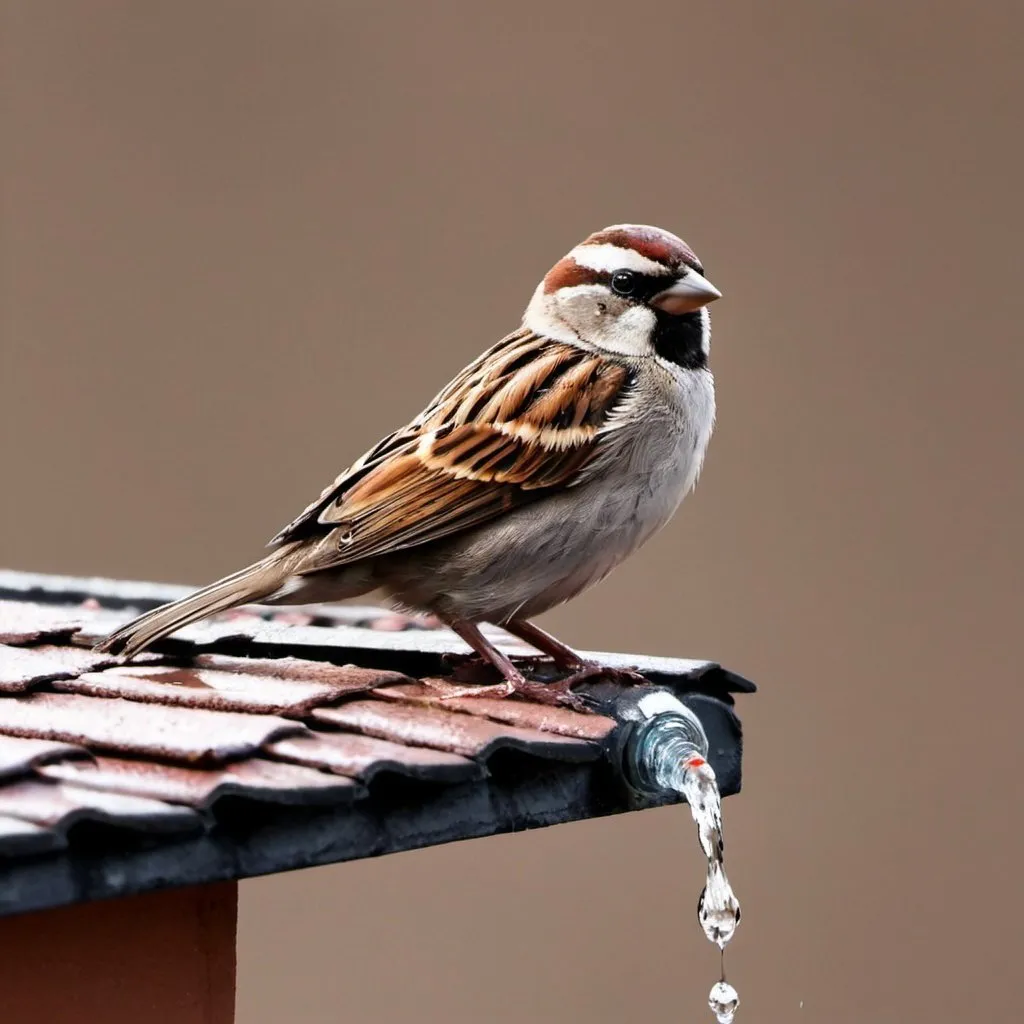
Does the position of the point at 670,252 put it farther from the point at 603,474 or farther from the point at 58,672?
the point at 58,672

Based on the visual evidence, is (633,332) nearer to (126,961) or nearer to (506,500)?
(506,500)

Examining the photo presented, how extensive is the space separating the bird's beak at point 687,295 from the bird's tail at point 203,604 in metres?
0.52

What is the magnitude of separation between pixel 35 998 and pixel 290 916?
2.98 metres

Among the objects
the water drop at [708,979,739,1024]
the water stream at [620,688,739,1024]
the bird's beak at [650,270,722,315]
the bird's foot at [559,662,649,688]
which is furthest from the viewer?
the bird's beak at [650,270,722,315]

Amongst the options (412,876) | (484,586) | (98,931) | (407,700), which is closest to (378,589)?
(484,586)

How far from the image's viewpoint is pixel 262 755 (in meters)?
1.28

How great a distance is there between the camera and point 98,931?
1.33 metres

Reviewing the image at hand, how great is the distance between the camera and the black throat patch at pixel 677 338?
2074 mm

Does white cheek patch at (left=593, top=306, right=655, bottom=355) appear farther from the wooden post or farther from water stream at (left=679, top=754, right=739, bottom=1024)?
the wooden post

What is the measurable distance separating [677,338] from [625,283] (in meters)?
0.09

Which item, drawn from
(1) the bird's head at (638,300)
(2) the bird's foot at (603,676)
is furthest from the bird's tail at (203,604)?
(1) the bird's head at (638,300)

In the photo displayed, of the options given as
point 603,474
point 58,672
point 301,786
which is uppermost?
point 603,474

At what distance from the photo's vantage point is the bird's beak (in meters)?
2.04

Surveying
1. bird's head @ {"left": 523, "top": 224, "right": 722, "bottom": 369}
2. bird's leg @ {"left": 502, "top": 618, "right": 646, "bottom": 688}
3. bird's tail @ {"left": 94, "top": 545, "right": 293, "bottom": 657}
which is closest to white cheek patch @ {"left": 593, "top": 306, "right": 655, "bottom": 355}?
bird's head @ {"left": 523, "top": 224, "right": 722, "bottom": 369}
